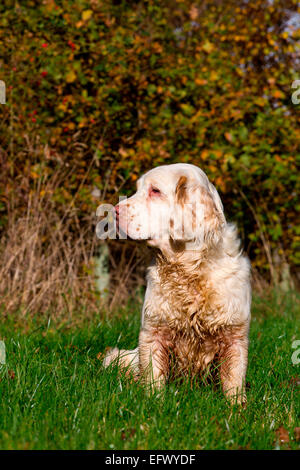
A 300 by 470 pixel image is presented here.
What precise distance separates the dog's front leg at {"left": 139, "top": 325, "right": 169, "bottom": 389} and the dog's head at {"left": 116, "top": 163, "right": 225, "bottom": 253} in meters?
0.45

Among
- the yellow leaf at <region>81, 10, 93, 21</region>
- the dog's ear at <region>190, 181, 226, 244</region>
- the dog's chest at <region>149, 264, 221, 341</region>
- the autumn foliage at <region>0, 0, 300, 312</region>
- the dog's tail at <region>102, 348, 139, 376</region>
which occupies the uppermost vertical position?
the yellow leaf at <region>81, 10, 93, 21</region>

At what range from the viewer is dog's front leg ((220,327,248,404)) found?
276 cm

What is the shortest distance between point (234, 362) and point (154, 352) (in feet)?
1.30

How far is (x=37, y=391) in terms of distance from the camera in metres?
2.47

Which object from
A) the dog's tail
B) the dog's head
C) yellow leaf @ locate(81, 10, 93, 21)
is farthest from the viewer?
yellow leaf @ locate(81, 10, 93, 21)

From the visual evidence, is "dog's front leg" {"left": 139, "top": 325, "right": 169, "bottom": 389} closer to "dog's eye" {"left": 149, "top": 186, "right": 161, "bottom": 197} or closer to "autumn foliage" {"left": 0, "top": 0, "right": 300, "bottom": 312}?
"dog's eye" {"left": 149, "top": 186, "right": 161, "bottom": 197}

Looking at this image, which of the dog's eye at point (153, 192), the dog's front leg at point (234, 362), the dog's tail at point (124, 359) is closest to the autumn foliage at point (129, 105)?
the dog's tail at point (124, 359)

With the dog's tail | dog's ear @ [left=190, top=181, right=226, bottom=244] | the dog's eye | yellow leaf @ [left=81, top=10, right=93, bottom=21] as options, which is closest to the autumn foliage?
yellow leaf @ [left=81, top=10, right=93, bottom=21]

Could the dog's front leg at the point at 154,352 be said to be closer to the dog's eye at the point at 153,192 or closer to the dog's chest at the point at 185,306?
the dog's chest at the point at 185,306

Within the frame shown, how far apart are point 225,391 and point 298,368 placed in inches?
29.1

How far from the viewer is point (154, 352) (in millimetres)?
2848

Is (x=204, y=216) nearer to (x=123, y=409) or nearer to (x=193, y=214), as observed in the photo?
(x=193, y=214)

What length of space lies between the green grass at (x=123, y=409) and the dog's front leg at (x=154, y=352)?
15cm
